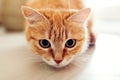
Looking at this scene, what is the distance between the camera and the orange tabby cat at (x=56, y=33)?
35.3 inches

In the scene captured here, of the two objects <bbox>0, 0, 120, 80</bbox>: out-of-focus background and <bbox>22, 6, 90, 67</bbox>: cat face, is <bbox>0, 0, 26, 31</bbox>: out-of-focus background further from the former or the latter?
<bbox>22, 6, 90, 67</bbox>: cat face

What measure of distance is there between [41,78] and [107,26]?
1.71 feet

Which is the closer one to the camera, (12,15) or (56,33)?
(56,33)

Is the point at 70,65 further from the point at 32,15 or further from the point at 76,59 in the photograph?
the point at 32,15

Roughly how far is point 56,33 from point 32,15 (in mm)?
110

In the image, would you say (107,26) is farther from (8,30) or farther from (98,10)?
(8,30)

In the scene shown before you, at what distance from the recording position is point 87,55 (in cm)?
106

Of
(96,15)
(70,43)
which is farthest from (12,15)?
(70,43)

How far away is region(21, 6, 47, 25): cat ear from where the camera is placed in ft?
2.96

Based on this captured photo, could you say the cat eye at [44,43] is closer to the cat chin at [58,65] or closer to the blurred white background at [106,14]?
the cat chin at [58,65]

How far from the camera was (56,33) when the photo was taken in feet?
2.94

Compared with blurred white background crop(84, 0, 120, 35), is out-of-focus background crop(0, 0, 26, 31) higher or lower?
higher

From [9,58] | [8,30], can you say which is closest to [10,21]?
[8,30]

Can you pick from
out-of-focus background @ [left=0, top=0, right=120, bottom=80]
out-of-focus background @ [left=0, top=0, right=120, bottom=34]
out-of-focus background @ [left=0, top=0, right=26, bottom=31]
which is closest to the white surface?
out-of-focus background @ [left=0, top=0, right=120, bottom=80]
